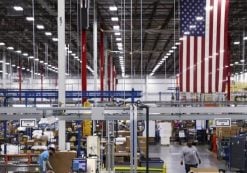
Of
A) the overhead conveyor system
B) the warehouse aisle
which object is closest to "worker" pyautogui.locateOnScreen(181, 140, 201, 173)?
the warehouse aisle

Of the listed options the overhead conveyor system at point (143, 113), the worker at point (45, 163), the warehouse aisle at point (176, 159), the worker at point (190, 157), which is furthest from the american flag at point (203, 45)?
the warehouse aisle at point (176, 159)

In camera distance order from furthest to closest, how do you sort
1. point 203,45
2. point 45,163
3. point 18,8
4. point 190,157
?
point 18,8 < point 190,157 < point 45,163 < point 203,45

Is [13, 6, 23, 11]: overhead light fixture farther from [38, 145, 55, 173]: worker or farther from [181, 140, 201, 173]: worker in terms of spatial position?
[181, 140, 201, 173]: worker

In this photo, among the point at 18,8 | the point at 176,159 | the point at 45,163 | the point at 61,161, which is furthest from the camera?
the point at 18,8

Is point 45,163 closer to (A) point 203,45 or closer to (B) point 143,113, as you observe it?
(B) point 143,113

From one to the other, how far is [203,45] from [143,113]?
3751 mm

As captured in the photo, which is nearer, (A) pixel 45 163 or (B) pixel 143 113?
(B) pixel 143 113

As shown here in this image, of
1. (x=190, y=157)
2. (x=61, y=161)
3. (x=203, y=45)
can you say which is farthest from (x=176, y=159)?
(x=203, y=45)

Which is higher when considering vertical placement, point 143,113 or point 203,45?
point 203,45

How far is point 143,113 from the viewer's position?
9805mm

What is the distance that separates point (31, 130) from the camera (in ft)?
73.6

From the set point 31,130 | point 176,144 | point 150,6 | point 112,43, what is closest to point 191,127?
point 176,144

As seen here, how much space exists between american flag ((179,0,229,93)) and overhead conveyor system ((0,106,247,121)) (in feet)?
8.45

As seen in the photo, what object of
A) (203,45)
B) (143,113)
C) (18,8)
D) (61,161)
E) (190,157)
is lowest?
(61,161)
